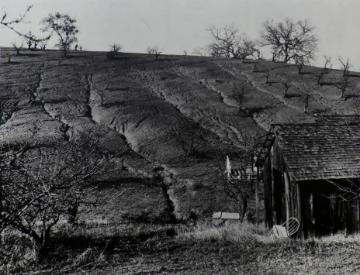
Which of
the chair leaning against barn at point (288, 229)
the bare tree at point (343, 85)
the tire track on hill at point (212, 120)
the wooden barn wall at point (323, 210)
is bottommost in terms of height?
the chair leaning against barn at point (288, 229)

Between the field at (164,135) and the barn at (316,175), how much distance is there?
1.58m

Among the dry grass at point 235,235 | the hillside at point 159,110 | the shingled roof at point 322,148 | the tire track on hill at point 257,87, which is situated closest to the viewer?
the dry grass at point 235,235

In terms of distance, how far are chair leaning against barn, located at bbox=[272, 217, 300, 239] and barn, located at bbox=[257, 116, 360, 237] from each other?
22 centimetres

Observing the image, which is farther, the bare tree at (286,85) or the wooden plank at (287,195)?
the bare tree at (286,85)

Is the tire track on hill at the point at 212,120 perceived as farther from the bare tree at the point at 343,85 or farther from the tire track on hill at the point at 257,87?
the bare tree at the point at 343,85

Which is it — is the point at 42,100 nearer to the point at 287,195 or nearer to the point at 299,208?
the point at 287,195

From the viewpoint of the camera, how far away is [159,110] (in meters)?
52.3

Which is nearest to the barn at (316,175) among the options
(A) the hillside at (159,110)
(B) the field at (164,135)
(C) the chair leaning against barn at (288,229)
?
(C) the chair leaning against barn at (288,229)

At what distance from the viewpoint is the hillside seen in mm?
33531

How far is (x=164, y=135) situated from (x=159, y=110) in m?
8.23

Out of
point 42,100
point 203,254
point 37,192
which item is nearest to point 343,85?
point 42,100

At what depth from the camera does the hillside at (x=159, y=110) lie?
33.5m

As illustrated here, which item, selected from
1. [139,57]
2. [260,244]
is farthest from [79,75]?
[260,244]

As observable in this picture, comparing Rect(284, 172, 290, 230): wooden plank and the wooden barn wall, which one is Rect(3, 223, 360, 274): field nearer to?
the wooden barn wall
